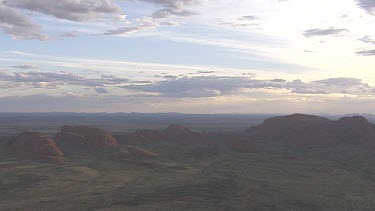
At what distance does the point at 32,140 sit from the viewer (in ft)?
413

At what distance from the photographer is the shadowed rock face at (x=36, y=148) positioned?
385 feet

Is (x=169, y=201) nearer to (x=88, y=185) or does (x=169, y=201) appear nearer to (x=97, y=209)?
(x=97, y=209)

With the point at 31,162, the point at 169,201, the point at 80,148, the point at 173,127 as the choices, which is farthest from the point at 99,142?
the point at 169,201

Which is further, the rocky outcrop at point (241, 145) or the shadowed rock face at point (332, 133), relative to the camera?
the shadowed rock face at point (332, 133)

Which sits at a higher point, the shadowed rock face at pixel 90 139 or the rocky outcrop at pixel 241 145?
the shadowed rock face at pixel 90 139

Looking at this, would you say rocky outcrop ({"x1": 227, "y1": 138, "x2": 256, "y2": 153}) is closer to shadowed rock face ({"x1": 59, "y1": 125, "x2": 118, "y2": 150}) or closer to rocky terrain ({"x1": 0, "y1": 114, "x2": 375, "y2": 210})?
rocky terrain ({"x1": 0, "y1": 114, "x2": 375, "y2": 210})

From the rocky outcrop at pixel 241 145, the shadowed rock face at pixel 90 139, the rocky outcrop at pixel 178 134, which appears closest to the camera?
the shadowed rock face at pixel 90 139

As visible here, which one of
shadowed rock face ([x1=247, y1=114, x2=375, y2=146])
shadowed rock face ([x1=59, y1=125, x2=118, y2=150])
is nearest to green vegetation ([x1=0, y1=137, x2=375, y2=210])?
shadowed rock face ([x1=59, y1=125, x2=118, y2=150])

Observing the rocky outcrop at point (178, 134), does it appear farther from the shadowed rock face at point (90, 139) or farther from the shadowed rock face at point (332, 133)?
the shadowed rock face at point (90, 139)

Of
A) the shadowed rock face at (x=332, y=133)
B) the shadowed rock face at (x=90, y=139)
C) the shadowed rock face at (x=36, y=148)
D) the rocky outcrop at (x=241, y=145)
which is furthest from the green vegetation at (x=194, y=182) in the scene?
the shadowed rock face at (x=332, y=133)

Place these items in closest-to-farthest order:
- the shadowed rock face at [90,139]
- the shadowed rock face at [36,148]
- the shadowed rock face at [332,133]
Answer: the shadowed rock face at [36,148], the shadowed rock face at [90,139], the shadowed rock face at [332,133]

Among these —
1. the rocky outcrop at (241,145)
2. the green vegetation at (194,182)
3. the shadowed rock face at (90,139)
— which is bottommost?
the green vegetation at (194,182)

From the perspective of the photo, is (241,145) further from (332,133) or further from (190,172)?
(190,172)

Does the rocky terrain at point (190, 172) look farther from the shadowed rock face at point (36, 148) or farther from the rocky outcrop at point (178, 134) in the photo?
the rocky outcrop at point (178, 134)
